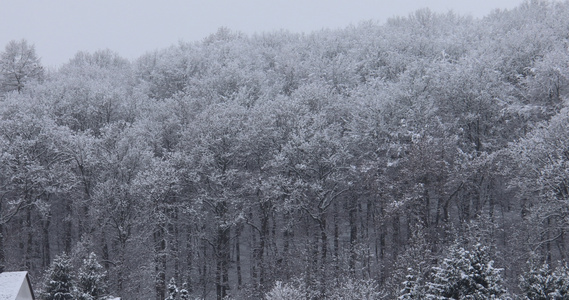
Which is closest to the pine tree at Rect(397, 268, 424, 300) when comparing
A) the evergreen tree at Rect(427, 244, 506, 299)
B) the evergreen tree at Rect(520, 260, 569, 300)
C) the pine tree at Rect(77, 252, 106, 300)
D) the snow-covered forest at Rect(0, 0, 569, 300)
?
the snow-covered forest at Rect(0, 0, 569, 300)

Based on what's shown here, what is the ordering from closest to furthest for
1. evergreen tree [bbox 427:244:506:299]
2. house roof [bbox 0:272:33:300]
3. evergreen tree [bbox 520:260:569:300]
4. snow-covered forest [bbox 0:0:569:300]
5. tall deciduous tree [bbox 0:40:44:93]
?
1. house roof [bbox 0:272:33:300]
2. evergreen tree [bbox 427:244:506:299]
3. evergreen tree [bbox 520:260:569:300]
4. snow-covered forest [bbox 0:0:569:300]
5. tall deciduous tree [bbox 0:40:44:93]

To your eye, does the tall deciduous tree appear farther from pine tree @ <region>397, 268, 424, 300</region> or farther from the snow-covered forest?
pine tree @ <region>397, 268, 424, 300</region>

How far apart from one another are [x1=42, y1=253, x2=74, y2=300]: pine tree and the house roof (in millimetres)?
5281

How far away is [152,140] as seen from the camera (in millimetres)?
46719

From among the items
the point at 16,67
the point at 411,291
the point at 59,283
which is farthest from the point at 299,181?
the point at 16,67

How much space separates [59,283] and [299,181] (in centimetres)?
1782

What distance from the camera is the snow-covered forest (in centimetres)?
3559

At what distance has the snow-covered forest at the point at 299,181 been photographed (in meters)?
35.6

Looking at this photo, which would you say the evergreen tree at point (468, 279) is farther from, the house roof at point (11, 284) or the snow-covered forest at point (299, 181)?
the house roof at point (11, 284)

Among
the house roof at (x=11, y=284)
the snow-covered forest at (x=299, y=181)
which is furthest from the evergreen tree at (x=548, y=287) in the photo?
the house roof at (x=11, y=284)

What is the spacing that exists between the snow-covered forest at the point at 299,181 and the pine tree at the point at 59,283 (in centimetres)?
12

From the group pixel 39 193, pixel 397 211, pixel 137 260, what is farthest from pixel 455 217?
pixel 39 193

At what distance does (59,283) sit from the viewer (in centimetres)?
3319

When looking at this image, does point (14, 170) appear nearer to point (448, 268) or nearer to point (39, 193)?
point (39, 193)
